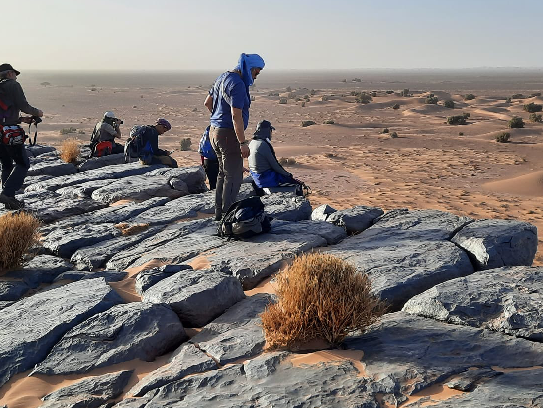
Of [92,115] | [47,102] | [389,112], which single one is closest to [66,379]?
[389,112]

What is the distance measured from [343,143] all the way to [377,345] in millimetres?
19609

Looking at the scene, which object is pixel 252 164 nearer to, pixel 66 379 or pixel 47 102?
pixel 66 379

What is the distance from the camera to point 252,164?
8188 mm

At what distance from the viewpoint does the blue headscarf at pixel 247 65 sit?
217 inches

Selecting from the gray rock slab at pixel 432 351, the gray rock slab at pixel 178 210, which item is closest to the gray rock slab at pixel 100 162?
the gray rock slab at pixel 178 210

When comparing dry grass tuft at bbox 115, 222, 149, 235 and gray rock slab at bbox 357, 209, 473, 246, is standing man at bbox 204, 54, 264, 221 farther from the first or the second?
gray rock slab at bbox 357, 209, 473, 246

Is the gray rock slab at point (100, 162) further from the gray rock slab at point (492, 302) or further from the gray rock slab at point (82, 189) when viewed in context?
the gray rock slab at point (492, 302)

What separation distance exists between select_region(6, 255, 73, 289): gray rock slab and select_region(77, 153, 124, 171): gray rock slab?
580 cm

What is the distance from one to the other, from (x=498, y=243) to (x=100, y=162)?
9.05 metres

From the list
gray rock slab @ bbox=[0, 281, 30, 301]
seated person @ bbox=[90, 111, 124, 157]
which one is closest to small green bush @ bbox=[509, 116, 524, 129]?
seated person @ bbox=[90, 111, 124, 157]

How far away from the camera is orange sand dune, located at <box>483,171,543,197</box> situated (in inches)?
481

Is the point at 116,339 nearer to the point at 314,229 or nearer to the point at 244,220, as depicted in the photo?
the point at 244,220

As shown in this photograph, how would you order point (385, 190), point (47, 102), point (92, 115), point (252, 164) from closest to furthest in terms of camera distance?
point (252, 164)
point (385, 190)
point (92, 115)
point (47, 102)

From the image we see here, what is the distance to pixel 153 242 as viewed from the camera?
6.28m
